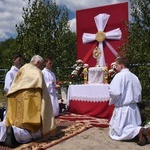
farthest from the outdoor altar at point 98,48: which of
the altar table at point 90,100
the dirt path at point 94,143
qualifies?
the dirt path at point 94,143

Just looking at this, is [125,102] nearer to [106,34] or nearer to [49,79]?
[49,79]

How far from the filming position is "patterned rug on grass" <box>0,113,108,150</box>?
5326 mm

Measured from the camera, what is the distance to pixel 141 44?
24.7 ft

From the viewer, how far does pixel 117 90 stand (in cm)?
562

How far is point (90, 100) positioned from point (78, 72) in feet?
3.86

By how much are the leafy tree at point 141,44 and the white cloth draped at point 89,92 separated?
982mm

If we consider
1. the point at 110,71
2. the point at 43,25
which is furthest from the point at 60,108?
the point at 43,25

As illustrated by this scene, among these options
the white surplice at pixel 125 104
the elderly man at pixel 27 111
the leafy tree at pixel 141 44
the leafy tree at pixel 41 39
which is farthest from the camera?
the leafy tree at pixel 41 39

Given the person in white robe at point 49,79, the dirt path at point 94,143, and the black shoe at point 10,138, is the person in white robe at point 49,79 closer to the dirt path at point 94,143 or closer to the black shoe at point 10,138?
the dirt path at point 94,143

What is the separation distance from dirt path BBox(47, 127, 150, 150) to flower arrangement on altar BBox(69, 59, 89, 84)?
3.31 m

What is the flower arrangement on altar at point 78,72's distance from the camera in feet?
30.2

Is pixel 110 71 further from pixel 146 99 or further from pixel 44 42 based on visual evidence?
pixel 44 42

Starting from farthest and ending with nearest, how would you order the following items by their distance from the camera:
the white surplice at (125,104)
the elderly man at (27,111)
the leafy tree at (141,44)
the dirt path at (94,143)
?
the leafy tree at (141,44)
the white surplice at (125,104)
the elderly man at (27,111)
the dirt path at (94,143)

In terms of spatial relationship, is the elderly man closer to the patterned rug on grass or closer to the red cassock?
the patterned rug on grass
